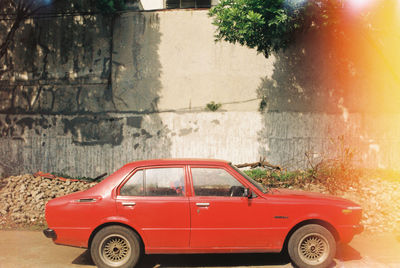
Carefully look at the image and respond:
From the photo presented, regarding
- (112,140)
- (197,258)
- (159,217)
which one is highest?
(112,140)

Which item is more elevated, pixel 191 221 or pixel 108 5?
pixel 108 5

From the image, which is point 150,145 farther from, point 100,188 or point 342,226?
point 342,226

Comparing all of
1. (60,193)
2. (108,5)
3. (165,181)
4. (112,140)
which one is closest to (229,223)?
(165,181)

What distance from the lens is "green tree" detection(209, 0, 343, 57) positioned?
26.6ft

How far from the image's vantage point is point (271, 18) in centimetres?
827

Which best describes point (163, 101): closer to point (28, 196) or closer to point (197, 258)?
point (28, 196)

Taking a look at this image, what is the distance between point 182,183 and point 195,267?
1.28 metres

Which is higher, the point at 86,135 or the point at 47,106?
the point at 47,106

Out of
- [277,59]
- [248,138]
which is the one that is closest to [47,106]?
[248,138]

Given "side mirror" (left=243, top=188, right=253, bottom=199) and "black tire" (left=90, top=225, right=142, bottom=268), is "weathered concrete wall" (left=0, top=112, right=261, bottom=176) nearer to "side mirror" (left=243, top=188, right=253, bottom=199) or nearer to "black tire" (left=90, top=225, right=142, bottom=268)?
"side mirror" (left=243, top=188, right=253, bottom=199)

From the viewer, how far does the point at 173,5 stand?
13383 mm

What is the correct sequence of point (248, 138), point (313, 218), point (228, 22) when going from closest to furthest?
point (313, 218) → point (228, 22) → point (248, 138)

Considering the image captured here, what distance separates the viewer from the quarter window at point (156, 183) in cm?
447

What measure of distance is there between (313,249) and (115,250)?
273 centimetres
